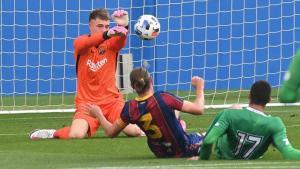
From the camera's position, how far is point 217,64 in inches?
742

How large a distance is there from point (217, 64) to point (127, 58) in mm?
2719

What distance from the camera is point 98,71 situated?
11242mm

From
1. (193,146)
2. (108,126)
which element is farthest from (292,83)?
(108,126)

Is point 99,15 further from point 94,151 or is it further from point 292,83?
point 292,83

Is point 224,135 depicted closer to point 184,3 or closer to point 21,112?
point 21,112

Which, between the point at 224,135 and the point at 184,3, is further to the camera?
the point at 184,3

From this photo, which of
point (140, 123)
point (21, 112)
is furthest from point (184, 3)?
point (140, 123)

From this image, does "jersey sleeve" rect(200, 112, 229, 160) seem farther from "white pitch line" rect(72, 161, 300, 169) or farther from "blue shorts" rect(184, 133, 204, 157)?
"blue shorts" rect(184, 133, 204, 157)

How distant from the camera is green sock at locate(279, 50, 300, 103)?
4109 millimetres

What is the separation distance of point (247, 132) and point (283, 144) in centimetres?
32

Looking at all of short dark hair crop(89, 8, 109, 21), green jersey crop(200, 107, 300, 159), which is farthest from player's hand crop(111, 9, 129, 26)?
green jersey crop(200, 107, 300, 159)

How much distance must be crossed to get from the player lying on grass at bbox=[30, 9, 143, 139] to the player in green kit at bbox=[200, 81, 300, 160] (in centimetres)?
365

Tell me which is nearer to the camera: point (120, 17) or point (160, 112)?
point (160, 112)

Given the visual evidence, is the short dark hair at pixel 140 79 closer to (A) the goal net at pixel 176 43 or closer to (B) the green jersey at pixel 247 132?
(B) the green jersey at pixel 247 132
